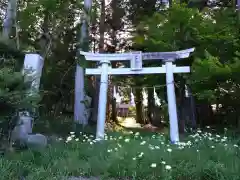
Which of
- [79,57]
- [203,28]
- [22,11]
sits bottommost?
[79,57]

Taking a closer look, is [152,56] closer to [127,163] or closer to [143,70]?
[143,70]

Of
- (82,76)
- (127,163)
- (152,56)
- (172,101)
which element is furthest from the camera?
(82,76)

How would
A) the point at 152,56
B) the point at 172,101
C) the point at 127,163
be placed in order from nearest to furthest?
the point at 127,163 → the point at 172,101 → the point at 152,56

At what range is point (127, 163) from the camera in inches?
146

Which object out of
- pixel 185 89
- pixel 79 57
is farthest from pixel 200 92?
pixel 79 57

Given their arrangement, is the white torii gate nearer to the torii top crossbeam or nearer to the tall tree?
the torii top crossbeam

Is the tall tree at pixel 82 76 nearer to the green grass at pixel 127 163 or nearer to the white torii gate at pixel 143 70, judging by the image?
the white torii gate at pixel 143 70

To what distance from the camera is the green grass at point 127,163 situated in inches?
133

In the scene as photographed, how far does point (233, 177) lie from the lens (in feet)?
10.6

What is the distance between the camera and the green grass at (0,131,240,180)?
339 cm

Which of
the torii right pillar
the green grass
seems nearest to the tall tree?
the torii right pillar

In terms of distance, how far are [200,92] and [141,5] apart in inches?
206

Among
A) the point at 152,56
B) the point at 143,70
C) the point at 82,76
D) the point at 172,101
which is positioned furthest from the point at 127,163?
the point at 82,76

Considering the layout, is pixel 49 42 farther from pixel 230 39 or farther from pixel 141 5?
pixel 230 39
